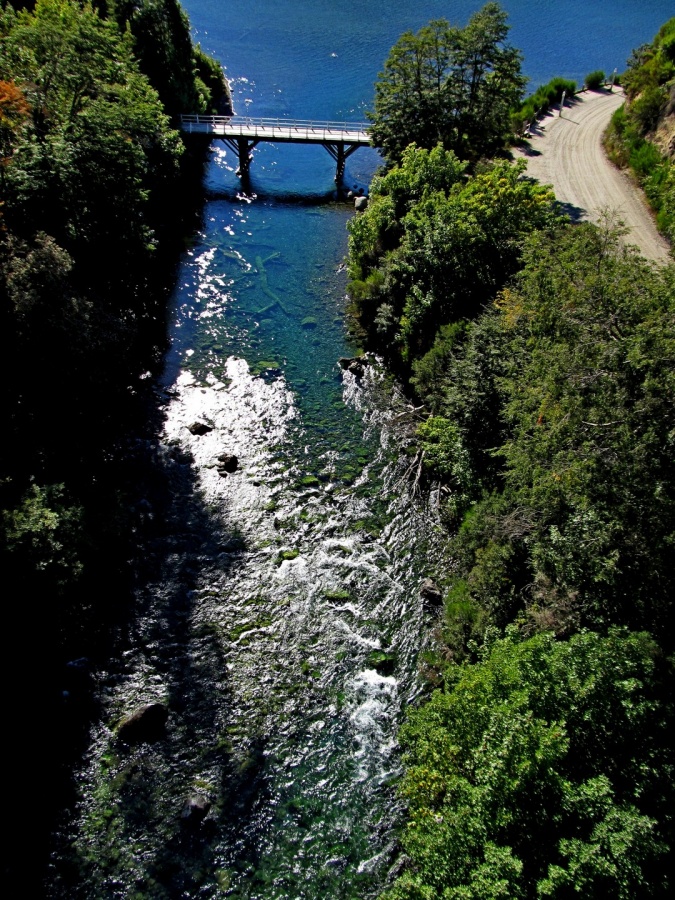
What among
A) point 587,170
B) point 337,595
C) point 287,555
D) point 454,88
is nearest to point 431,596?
point 337,595

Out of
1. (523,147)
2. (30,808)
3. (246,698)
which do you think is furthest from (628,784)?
(523,147)

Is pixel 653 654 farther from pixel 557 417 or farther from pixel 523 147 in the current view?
pixel 523 147

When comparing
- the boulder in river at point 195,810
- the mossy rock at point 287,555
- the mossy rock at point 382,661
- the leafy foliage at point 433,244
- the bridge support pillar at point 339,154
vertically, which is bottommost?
the boulder in river at point 195,810

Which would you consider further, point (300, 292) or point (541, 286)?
point (300, 292)

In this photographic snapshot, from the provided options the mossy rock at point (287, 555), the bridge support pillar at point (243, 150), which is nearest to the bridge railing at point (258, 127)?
Result: the bridge support pillar at point (243, 150)

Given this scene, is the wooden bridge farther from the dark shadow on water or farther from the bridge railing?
the dark shadow on water

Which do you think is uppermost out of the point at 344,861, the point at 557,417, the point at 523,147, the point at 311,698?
the point at 523,147

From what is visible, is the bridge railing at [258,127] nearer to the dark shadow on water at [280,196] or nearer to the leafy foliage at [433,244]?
the dark shadow on water at [280,196]
